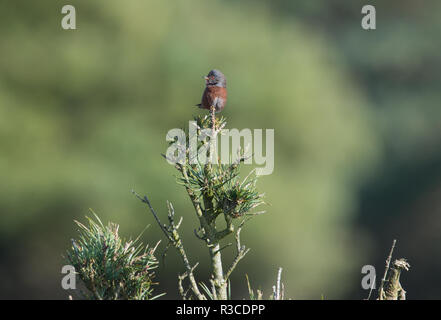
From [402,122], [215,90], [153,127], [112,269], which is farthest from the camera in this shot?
[402,122]

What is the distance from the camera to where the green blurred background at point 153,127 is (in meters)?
3.51

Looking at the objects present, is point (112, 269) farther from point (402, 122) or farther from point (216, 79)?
point (402, 122)

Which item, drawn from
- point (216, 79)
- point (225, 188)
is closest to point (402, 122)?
point (216, 79)

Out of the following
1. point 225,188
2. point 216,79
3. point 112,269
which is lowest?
point 112,269

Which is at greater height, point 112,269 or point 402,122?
point 402,122

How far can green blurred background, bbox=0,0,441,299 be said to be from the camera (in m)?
3.51

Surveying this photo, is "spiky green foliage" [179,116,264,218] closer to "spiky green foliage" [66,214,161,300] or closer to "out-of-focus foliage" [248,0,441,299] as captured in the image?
"spiky green foliage" [66,214,161,300]

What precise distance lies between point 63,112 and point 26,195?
2.07ft

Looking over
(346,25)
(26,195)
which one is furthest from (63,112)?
(346,25)

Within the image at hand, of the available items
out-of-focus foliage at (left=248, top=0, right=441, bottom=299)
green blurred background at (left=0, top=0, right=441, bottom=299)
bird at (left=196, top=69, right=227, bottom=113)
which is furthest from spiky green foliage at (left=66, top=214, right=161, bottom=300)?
out-of-focus foliage at (left=248, top=0, right=441, bottom=299)

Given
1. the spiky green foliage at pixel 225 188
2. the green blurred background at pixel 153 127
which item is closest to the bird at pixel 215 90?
the spiky green foliage at pixel 225 188

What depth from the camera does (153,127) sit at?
3.75m

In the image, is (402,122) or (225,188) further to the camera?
(402,122)
